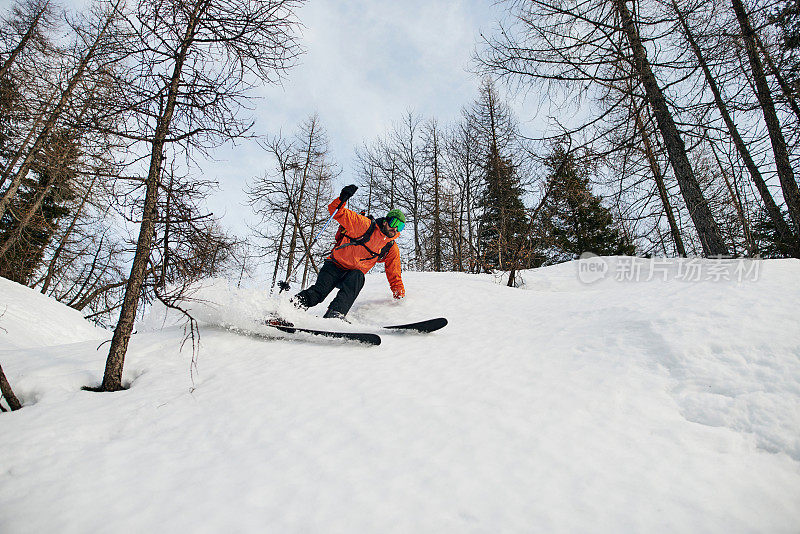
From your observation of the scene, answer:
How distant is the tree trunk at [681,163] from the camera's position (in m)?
5.22

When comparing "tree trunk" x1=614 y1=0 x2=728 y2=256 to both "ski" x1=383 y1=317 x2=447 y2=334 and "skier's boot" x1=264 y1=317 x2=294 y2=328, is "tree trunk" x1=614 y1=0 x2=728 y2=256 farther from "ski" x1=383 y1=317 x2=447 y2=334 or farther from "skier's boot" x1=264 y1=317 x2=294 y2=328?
"skier's boot" x1=264 y1=317 x2=294 y2=328

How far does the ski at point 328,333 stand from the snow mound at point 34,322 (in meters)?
3.99

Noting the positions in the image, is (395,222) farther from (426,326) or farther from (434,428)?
(434,428)

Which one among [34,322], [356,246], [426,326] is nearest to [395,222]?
[356,246]

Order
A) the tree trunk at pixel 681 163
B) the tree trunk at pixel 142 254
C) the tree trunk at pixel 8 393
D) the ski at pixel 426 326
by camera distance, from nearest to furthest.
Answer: the tree trunk at pixel 8 393 → the tree trunk at pixel 142 254 → the ski at pixel 426 326 → the tree trunk at pixel 681 163

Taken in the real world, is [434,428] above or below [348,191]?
below

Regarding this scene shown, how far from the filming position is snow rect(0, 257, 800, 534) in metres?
1.35

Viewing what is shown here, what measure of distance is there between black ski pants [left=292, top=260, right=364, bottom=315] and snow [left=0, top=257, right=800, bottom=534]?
970 millimetres

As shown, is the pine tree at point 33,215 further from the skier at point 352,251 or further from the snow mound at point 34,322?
the skier at point 352,251

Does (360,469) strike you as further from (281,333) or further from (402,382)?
(281,333)

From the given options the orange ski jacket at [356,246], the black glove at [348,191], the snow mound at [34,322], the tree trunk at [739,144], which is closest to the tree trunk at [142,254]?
the black glove at [348,191]

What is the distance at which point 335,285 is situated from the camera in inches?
184

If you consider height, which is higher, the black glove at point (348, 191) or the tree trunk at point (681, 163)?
the tree trunk at point (681, 163)

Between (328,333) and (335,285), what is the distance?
1390 millimetres
